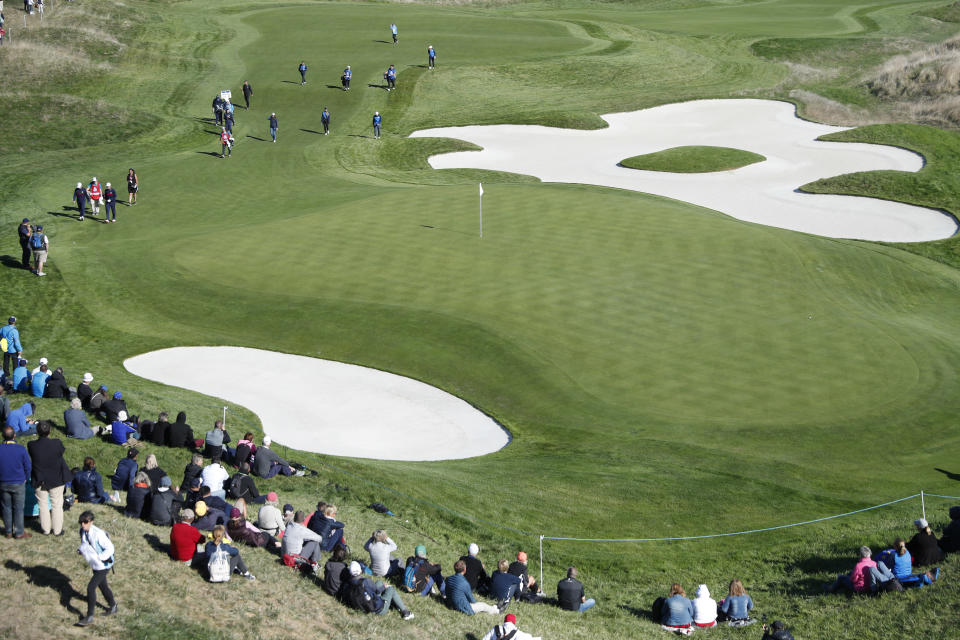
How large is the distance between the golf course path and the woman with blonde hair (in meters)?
41.3

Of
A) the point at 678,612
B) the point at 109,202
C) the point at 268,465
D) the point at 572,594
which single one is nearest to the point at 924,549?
the point at 678,612

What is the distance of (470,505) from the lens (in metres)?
22.0

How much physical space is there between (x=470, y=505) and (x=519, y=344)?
8620mm

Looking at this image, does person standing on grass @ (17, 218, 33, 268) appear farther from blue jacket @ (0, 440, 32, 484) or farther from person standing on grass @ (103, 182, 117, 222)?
blue jacket @ (0, 440, 32, 484)

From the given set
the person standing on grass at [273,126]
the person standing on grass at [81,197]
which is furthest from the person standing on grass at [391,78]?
the person standing on grass at [81,197]

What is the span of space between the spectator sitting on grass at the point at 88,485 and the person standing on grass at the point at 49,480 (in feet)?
6.12

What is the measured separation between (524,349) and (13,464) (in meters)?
16.6

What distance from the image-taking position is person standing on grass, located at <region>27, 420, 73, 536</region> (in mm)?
15602

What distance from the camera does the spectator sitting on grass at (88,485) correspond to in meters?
17.9

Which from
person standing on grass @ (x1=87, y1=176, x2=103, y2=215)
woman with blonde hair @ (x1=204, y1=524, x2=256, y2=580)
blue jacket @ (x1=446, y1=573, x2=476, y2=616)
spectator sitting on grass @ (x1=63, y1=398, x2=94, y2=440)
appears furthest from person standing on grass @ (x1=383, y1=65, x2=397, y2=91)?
woman with blonde hair @ (x1=204, y1=524, x2=256, y2=580)

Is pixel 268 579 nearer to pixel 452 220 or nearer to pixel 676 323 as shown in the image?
pixel 676 323

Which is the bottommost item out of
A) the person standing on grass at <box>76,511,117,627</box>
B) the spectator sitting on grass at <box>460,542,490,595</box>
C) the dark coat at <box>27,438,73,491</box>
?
the spectator sitting on grass at <box>460,542,490,595</box>

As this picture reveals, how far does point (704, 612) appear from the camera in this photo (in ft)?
56.5

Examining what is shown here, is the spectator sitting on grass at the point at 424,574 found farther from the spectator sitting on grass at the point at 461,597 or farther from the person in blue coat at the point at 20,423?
the person in blue coat at the point at 20,423
